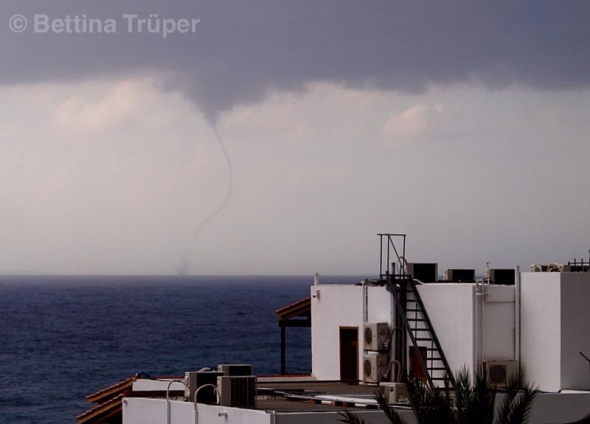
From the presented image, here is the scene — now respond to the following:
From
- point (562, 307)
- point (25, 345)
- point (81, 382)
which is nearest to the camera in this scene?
point (562, 307)

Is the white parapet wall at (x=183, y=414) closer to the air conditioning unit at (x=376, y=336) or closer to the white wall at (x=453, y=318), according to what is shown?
the air conditioning unit at (x=376, y=336)

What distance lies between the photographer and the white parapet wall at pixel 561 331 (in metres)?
28.5

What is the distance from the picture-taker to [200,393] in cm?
2623

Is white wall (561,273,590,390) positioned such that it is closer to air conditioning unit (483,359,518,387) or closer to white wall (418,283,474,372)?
air conditioning unit (483,359,518,387)

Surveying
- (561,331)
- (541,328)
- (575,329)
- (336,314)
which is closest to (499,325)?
(541,328)

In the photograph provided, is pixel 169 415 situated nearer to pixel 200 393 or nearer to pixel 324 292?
pixel 200 393

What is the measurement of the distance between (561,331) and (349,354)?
22.0ft

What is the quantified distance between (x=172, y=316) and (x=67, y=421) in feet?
290

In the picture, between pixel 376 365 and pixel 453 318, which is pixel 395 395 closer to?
pixel 453 318

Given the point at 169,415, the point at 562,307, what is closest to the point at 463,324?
the point at 562,307

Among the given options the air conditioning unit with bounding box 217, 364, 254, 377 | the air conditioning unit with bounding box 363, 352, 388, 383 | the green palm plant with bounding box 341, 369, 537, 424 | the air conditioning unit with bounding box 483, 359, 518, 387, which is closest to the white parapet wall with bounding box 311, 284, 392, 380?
the air conditioning unit with bounding box 363, 352, 388, 383

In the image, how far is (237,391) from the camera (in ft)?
82.9

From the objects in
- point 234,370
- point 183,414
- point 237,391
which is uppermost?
point 234,370

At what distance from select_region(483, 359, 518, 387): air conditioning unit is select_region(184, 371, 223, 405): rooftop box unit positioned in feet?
20.4
